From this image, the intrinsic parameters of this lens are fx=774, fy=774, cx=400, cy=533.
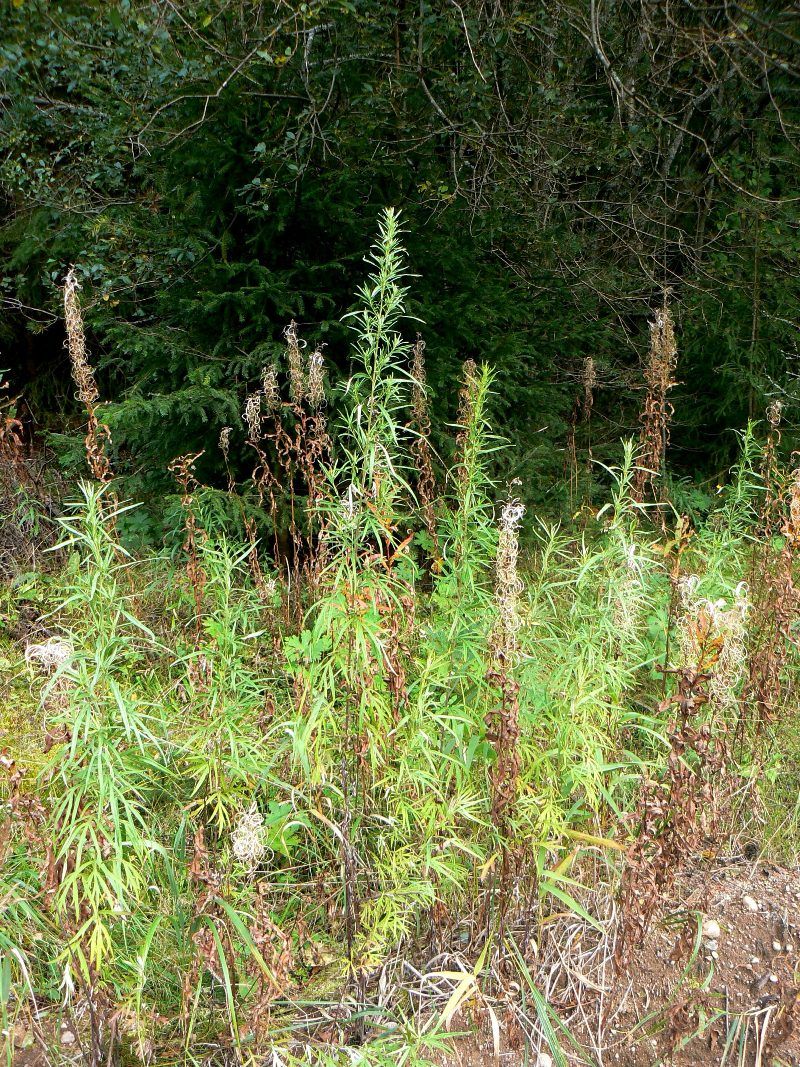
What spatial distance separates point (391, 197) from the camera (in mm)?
4559

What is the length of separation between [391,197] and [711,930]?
13.1 feet

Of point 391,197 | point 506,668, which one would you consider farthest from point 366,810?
point 391,197

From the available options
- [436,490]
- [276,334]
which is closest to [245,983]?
[436,490]

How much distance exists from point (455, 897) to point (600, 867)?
0.55m

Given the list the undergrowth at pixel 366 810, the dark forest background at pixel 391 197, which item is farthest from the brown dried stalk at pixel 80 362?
the dark forest background at pixel 391 197

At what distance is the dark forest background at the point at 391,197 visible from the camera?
417 cm

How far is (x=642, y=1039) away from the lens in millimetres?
2129

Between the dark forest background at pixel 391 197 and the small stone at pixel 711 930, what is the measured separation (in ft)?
9.16

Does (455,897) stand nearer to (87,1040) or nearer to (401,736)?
(401,736)

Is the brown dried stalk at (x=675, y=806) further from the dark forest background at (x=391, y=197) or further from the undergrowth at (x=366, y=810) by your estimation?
the dark forest background at (x=391, y=197)

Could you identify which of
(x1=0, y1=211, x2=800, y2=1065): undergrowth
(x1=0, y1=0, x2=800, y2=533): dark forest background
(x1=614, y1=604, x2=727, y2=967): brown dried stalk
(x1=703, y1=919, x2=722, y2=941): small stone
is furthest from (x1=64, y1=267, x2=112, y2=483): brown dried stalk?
(x1=703, y1=919, x2=722, y2=941): small stone

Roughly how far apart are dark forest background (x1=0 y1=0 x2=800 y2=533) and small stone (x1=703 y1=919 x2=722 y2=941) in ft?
9.16

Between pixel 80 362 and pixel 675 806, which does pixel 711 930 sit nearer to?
pixel 675 806

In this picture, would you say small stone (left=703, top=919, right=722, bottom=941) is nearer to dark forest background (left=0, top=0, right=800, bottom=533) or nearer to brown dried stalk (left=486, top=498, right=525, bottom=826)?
brown dried stalk (left=486, top=498, right=525, bottom=826)
